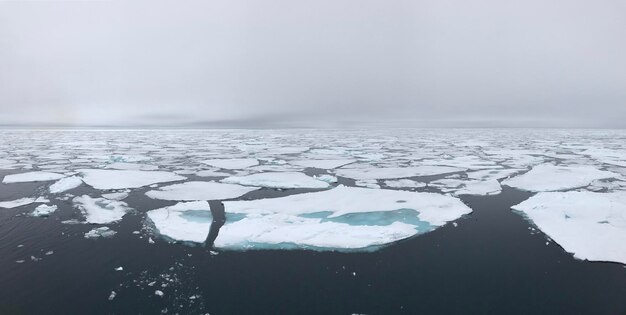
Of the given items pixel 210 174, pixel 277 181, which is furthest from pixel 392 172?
pixel 210 174

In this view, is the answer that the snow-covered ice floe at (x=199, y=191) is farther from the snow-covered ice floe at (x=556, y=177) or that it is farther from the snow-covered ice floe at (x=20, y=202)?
the snow-covered ice floe at (x=556, y=177)

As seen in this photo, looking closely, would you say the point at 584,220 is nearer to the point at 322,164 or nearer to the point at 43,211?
the point at 322,164

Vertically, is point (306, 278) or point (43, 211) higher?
point (43, 211)

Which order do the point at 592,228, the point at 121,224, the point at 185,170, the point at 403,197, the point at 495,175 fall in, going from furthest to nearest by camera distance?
the point at 185,170 < the point at 495,175 < the point at 403,197 < the point at 121,224 < the point at 592,228

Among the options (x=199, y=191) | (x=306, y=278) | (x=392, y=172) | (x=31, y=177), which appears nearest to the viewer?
(x=306, y=278)

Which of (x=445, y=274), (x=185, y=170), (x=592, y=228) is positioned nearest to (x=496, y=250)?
(x=445, y=274)

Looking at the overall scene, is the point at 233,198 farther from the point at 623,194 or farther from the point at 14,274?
the point at 623,194
